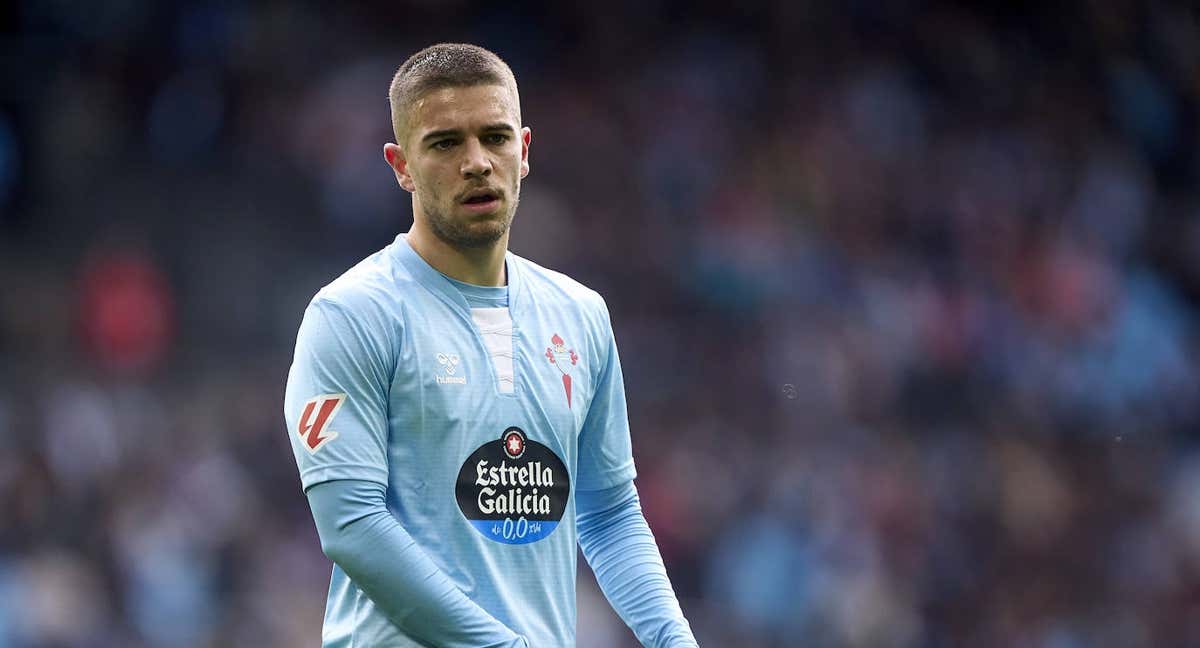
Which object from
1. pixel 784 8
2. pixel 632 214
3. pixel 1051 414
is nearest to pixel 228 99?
pixel 632 214

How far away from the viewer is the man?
2975 millimetres

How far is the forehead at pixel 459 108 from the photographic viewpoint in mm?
3184

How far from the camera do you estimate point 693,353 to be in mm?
10805

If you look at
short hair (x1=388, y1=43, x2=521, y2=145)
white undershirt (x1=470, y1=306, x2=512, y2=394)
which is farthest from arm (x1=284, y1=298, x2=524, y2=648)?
short hair (x1=388, y1=43, x2=521, y2=145)

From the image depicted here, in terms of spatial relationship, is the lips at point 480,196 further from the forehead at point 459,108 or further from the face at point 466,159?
the forehead at point 459,108

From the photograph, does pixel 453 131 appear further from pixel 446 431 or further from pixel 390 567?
pixel 390 567

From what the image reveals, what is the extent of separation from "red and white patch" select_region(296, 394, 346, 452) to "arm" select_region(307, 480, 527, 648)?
84 millimetres

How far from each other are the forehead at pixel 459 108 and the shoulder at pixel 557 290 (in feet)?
1.26

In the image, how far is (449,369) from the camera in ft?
10.3

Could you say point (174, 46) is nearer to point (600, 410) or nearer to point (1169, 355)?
point (1169, 355)

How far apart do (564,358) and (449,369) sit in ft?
1.06

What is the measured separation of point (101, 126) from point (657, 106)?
13.5 feet

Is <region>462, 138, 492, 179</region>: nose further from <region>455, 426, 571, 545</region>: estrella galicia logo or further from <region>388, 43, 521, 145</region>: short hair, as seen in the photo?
<region>455, 426, 571, 545</region>: estrella galicia logo

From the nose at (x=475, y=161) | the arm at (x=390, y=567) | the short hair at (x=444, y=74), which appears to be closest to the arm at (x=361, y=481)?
the arm at (x=390, y=567)
